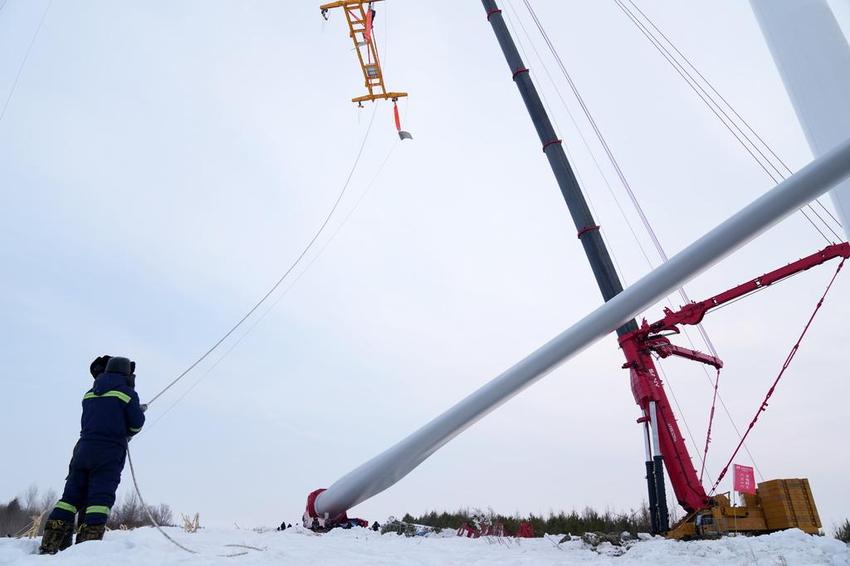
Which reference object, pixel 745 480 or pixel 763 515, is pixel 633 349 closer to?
pixel 745 480

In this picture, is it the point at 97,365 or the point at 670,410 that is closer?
the point at 97,365

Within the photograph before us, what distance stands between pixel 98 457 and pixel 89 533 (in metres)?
0.69

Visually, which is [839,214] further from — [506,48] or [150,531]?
[506,48]

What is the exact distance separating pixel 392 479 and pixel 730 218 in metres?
6.98

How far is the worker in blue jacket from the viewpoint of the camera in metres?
5.52

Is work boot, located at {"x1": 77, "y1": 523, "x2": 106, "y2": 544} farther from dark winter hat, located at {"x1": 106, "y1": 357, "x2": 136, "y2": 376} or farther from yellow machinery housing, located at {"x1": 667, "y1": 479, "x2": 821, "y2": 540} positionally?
yellow machinery housing, located at {"x1": 667, "y1": 479, "x2": 821, "y2": 540}

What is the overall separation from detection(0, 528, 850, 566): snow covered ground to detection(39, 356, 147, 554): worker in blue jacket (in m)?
0.31

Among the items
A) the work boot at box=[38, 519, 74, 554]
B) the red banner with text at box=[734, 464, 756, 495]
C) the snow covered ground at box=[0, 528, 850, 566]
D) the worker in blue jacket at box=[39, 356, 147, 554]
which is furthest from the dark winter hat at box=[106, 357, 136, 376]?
the red banner with text at box=[734, 464, 756, 495]

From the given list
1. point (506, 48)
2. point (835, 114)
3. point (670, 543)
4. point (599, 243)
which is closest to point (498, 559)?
point (670, 543)

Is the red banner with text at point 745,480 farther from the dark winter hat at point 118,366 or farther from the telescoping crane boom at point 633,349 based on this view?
the dark winter hat at point 118,366

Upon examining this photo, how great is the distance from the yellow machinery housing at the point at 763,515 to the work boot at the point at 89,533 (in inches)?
375

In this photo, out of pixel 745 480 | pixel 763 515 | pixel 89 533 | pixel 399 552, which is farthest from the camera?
pixel 763 515

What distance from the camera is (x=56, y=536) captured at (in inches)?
215

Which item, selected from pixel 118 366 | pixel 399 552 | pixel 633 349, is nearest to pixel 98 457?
pixel 118 366
